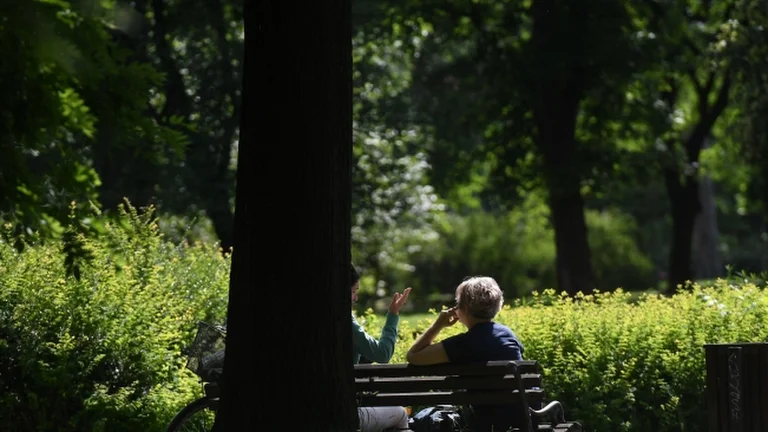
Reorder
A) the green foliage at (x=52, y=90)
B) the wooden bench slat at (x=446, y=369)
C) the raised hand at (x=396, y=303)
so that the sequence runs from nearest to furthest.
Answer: the green foliage at (x=52, y=90)
the wooden bench slat at (x=446, y=369)
the raised hand at (x=396, y=303)

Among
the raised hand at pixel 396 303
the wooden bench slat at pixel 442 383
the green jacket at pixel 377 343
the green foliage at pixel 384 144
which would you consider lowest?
the wooden bench slat at pixel 442 383

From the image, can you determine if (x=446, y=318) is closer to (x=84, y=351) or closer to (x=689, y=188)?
(x=84, y=351)

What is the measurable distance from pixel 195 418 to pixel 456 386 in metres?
2.22

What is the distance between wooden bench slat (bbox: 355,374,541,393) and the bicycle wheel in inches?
36.8

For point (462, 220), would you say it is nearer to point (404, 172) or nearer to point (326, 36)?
point (404, 172)

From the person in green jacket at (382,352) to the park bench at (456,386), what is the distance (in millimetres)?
301

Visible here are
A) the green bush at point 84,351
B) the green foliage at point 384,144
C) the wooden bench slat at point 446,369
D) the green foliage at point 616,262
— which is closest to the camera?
the wooden bench slat at point 446,369

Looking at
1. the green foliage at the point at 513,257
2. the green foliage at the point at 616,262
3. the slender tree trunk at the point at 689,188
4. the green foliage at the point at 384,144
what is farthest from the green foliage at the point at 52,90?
the green foliage at the point at 616,262

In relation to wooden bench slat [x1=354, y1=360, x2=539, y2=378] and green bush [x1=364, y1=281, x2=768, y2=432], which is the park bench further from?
green bush [x1=364, y1=281, x2=768, y2=432]

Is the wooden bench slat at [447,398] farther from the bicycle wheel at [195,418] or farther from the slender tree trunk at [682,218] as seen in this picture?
the slender tree trunk at [682,218]

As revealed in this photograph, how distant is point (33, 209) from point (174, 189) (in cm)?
1585

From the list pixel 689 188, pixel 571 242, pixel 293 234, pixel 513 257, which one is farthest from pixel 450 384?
pixel 513 257

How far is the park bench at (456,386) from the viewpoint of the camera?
7.23 meters

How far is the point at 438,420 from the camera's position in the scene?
7695 millimetres
